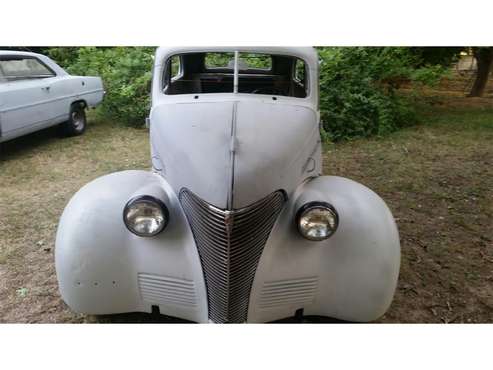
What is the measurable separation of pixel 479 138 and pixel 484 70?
1.11m

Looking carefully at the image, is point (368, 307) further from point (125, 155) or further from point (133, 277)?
point (125, 155)

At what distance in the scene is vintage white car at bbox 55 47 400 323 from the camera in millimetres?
1687

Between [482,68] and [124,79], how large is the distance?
4.21 metres

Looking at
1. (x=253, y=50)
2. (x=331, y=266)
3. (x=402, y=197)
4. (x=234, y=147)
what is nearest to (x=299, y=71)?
(x=253, y=50)

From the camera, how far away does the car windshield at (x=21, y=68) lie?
3.84 meters

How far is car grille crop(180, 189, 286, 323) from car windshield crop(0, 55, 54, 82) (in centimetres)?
314

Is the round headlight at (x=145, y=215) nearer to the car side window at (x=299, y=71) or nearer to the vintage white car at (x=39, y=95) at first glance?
the car side window at (x=299, y=71)

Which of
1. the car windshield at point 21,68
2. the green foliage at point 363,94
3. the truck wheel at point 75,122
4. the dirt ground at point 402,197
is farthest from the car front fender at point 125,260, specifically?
the green foliage at point 363,94

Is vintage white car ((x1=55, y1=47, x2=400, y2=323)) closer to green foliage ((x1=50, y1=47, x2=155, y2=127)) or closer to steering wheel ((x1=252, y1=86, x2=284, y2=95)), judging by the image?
steering wheel ((x1=252, y1=86, x2=284, y2=95))

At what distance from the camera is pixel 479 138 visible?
5078 millimetres

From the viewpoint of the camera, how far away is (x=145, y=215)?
169 cm

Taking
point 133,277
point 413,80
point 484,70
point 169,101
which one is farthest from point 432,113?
point 133,277

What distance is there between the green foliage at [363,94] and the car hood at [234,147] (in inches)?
130

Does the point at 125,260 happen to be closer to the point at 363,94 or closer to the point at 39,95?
the point at 39,95
